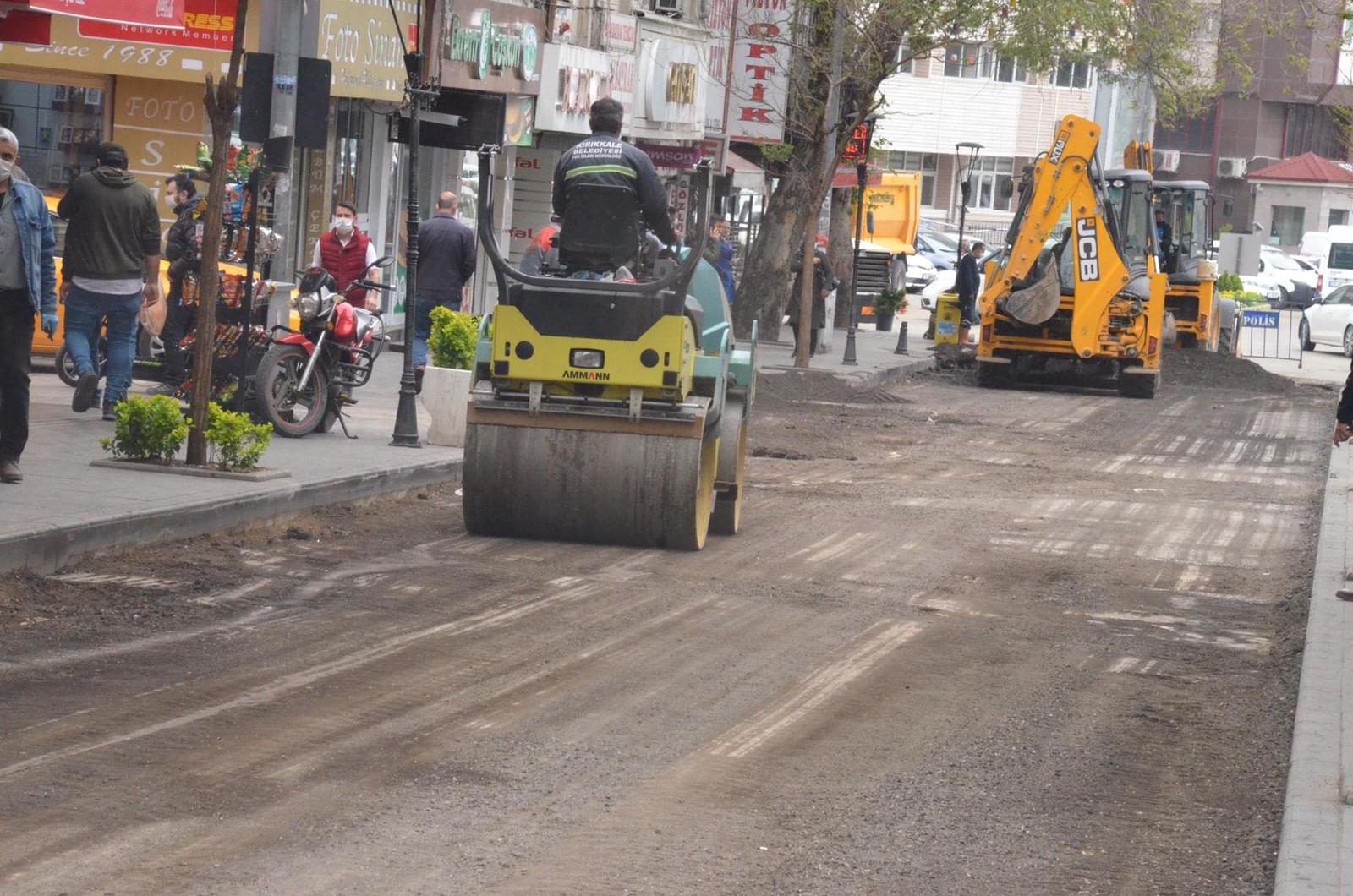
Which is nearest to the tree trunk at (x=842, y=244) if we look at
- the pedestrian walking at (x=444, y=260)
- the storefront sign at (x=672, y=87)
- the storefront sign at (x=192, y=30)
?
the storefront sign at (x=672, y=87)

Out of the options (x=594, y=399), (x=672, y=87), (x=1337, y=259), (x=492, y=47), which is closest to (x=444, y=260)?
(x=594, y=399)

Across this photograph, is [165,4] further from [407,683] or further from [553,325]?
[407,683]

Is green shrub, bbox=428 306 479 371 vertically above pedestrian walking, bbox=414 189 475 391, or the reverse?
pedestrian walking, bbox=414 189 475 391

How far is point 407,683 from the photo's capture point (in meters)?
7.75

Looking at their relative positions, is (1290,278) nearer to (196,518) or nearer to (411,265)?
(411,265)

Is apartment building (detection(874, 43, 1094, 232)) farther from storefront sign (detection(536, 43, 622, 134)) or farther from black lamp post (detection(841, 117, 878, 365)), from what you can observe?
storefront sign (detection(536, 43, 622, 134))

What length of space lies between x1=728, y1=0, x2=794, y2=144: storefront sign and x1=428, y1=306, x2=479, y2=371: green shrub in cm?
1493

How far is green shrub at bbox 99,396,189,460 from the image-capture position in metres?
11.9

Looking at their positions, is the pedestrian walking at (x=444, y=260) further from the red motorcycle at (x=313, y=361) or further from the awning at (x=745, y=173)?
the awning at (x=745, y=173)

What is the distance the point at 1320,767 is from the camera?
696 centimetres

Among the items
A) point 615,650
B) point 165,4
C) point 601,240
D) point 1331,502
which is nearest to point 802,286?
point 165,4

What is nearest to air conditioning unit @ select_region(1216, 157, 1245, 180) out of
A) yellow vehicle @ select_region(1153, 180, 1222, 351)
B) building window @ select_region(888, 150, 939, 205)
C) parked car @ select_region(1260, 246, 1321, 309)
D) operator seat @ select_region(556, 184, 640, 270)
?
building window @ select_region(888, 150, 939, 205)

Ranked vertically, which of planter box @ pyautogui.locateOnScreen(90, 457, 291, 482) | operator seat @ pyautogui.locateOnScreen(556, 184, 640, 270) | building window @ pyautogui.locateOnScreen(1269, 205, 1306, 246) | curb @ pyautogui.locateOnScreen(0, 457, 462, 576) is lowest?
curb @ pyautogui.locateOnScreen(0, 457, 462, 576)

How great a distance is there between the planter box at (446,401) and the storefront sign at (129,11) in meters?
3.75
